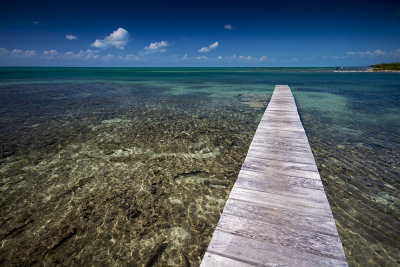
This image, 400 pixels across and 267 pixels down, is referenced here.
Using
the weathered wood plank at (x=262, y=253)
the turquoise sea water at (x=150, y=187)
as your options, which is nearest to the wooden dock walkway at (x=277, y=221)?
the weathered wood plank at (x=262, y=253)

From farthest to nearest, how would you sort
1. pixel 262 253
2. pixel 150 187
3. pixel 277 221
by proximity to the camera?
1. pixel 150 187
2. pixel 277 221
3. pixel 262 253

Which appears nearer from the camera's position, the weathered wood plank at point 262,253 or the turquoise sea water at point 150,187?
the weathered wood plank at point 262,253

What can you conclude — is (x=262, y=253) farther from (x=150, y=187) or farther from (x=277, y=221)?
(x=150, y=187)

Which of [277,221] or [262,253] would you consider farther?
[277,221]

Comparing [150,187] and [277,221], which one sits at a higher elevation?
[277,221]

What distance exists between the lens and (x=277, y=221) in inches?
112

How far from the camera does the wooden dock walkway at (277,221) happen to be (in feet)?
7.63

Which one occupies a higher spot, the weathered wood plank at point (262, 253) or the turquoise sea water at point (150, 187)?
the weathered wood plank at point (262, 253)

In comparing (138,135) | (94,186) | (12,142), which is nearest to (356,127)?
(138,135)

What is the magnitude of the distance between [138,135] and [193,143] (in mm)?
2544

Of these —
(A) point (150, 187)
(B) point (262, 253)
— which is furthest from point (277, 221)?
(A) point (150, 187)

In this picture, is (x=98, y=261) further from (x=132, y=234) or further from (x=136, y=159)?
(x=136, y=159)

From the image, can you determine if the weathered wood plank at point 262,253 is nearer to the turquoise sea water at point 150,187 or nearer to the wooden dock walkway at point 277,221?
the wooden dock walkway at point 277,221

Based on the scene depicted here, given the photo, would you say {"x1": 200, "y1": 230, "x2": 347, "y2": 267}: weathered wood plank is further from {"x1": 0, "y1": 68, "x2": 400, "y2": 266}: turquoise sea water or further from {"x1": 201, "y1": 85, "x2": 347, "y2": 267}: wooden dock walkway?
{"x1": 0, "y1": 68, "x2": 400, "y2": 266}: turquoise sea water
